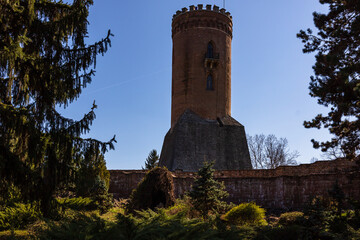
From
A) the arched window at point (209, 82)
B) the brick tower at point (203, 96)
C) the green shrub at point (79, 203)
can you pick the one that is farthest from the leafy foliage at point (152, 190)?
the arched window at point (209, 82)

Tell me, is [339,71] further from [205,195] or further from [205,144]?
[205,144]

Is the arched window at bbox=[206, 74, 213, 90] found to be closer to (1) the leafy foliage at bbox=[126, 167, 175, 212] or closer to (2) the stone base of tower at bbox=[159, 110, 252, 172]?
(2) the stone base of tower at bbox=[159, 110, 252, 172]

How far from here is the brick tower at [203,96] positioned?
95.3 ft

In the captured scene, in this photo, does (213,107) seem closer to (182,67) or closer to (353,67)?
(182,67)

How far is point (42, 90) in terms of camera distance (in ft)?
31.8

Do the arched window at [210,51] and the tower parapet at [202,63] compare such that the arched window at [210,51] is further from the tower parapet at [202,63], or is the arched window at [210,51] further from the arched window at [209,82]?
the arched window at [209,82]

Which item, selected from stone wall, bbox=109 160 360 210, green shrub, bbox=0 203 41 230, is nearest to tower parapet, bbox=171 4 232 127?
stone wall, bbox=109 160 360 210

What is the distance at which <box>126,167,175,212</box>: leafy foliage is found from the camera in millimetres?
16031

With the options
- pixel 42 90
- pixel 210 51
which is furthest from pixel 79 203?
A: pixel 210 51

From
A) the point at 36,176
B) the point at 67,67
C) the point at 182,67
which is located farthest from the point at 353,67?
the point at 182,67

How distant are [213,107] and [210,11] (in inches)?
322

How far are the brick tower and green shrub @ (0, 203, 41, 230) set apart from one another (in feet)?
53.5

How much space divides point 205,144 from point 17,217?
18668 mm

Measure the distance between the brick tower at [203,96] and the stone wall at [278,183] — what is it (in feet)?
19.7
